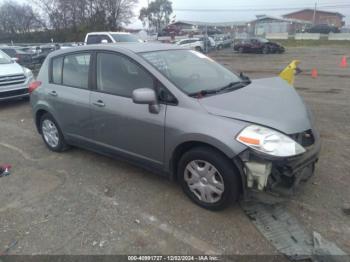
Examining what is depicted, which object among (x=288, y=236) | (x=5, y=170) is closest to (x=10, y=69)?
(x=5, y=170)

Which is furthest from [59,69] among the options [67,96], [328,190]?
[328,190]

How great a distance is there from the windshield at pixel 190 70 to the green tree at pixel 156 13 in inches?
2867

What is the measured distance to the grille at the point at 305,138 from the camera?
2785 mm

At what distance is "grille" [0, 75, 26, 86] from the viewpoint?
24.7 feet

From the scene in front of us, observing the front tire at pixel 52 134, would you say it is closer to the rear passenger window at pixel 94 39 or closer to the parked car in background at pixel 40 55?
the rear passenger window at pixel 94 39

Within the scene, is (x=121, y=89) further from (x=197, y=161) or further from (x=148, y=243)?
(x=148, y=243)

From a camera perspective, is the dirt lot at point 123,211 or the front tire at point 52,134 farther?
the front tire at point 52,134

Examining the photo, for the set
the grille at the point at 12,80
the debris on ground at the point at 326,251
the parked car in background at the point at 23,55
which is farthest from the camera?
the parked car in background at the point at 23,55

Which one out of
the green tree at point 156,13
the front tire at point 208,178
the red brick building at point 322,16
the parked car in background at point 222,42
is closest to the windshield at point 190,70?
the front tire at point 208,178

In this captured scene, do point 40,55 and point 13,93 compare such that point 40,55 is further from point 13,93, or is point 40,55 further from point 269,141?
point 269,141

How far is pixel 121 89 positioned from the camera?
3.49 meters

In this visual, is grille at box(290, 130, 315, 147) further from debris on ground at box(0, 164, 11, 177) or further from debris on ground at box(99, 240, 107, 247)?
debris on ground at box(0, 164, 11, 177)

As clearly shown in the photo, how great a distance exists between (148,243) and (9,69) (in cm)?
720

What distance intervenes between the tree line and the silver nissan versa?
35276 mm
